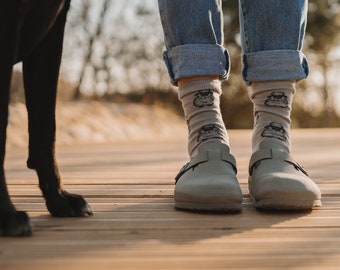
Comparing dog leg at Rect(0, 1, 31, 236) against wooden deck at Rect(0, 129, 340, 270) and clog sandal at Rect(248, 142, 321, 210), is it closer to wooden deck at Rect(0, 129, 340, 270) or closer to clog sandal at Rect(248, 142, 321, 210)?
wooden deck at Rect(0, 129, 340, 270)

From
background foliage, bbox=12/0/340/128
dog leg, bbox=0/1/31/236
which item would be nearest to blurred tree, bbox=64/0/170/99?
background foliage, bbox=12/0/340/128

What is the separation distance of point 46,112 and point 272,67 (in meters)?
0.55

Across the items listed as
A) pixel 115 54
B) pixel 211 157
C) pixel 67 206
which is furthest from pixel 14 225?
pixel 115 54

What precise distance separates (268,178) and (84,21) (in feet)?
19.7

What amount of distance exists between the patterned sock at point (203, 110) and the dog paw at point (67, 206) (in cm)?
35

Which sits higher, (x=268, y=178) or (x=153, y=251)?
(x=268, y=178)

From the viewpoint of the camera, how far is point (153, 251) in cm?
77

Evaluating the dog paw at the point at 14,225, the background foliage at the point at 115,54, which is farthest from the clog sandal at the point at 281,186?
the background foliage at the point at 115,54

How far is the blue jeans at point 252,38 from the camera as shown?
1.29 meters

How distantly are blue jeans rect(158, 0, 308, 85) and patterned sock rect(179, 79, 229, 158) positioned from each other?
0.03m

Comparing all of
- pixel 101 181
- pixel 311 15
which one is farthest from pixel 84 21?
pixel 101 181

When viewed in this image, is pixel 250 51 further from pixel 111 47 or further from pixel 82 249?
pixel 111 47

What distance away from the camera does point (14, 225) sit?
0.84 metres

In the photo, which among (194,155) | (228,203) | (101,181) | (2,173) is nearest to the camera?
(2,173)
